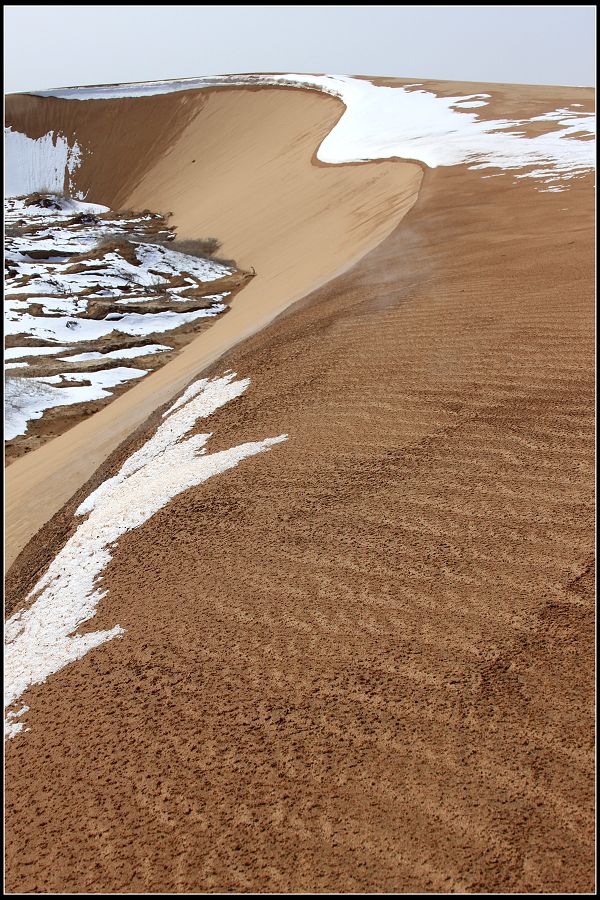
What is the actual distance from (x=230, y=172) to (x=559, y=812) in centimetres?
3619

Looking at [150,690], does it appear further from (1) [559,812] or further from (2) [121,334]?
(2) [121,334]

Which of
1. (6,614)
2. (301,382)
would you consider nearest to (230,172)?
(301,382)

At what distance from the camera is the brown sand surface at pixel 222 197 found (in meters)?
10.4

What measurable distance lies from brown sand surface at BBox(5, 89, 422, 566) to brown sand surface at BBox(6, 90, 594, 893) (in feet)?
11.5

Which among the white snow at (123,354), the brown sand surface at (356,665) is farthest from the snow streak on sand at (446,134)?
the brown sand surface at (356,665)

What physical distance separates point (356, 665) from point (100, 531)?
3.25m

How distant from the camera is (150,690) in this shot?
393 cm

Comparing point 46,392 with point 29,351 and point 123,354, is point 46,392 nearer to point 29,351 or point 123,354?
point 123,354

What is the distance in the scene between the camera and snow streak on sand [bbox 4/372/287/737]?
4.64 meters

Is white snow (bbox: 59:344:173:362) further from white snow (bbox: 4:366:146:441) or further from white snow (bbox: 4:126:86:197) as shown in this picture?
white snow (bbox: 4:126:86:197)

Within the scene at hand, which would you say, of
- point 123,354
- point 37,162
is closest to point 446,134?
point 123,354

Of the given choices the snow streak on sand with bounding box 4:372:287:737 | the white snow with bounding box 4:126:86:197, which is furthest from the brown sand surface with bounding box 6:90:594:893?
the white snow with bounding box 4:126:86:197

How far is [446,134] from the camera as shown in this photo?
20.9 metres

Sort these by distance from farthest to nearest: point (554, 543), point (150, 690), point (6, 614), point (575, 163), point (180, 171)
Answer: point (180, 171), point (575, 163), point (6, 614), point (554, 543), point (150, 690)
